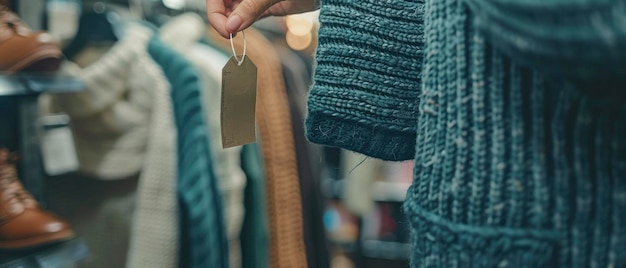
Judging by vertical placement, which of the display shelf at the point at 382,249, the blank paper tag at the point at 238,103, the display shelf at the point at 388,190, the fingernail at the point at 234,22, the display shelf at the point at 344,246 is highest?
the fingernail at the point at 234,22

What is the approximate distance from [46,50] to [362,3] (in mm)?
485

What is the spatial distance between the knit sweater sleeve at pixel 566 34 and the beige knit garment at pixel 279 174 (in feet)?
2.66

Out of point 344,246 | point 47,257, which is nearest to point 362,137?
point 47,257

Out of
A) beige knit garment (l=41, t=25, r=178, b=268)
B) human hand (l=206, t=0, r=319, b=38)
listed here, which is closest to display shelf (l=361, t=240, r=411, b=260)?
beige knit garment (l=41, t=25, r=178, b=268)

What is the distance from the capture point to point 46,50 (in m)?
0.84

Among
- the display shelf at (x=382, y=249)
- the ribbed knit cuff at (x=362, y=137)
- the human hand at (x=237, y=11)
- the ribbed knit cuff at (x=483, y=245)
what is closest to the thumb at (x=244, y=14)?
the human hand at (x=237, y=11)

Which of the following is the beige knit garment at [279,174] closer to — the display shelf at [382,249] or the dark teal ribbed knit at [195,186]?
the dark teal ribbed knit at [195,186]

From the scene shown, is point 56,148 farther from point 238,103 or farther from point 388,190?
point 388,190

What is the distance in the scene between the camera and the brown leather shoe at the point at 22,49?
0.81m

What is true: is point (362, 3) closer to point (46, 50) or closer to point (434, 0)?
point (434, 0)

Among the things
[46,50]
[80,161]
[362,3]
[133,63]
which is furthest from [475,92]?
[80,161]

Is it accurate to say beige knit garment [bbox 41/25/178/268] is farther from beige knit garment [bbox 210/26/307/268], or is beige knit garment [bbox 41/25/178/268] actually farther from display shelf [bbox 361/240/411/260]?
display shelf [bbox 361/240/411/260]

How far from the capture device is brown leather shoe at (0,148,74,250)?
815 mm

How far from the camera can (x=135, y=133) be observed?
109 cm
